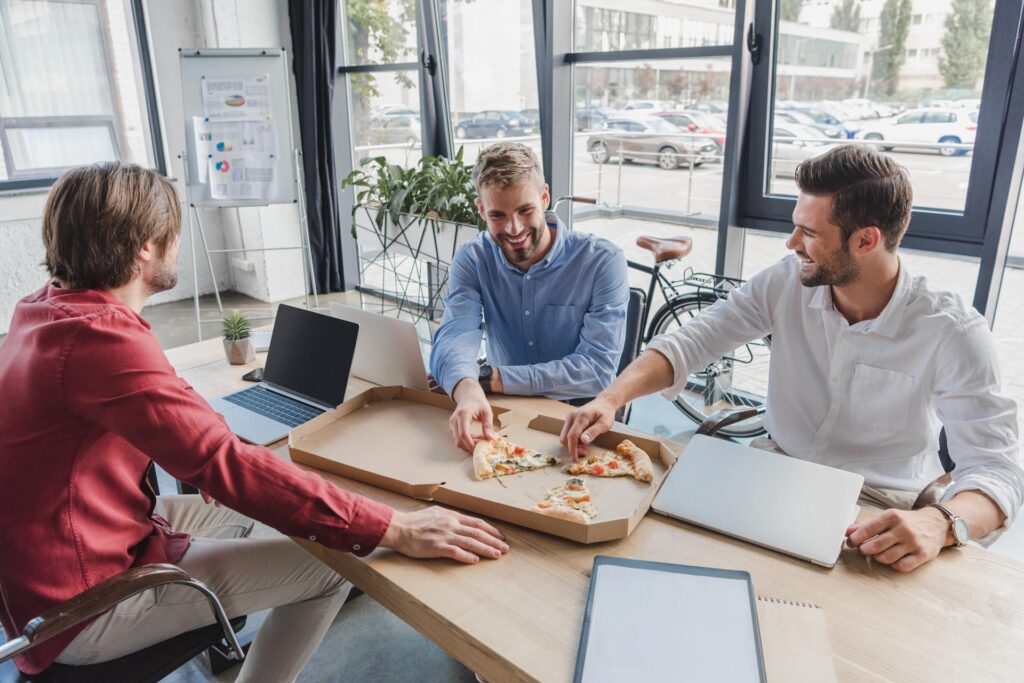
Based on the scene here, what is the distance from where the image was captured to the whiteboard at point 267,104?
4238 millimetres

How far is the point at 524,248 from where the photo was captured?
207 cm

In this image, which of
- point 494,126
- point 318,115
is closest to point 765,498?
point 494,126

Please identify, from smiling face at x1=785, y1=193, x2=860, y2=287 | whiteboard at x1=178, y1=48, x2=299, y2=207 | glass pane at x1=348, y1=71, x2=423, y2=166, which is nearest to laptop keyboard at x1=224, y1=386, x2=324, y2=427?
smiling face at x1=785, y1=193, x2=860, y2=287

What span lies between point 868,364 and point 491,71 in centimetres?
321

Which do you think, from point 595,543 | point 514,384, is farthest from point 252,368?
point 595,543

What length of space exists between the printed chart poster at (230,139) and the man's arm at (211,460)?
347 centimetres

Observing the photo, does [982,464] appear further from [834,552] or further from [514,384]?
[514,384]

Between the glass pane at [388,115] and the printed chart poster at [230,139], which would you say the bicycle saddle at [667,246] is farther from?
the printed chart poster at [230,139]

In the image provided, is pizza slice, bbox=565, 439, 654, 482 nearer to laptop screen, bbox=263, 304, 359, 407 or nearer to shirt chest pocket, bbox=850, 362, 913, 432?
shirt chest pocket, bbox=850, 362, 913, 432

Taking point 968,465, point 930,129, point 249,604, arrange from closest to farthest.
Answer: point 968,465, point 249,604, point 930,129

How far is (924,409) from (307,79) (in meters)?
4.61

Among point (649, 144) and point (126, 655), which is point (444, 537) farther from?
point (649, 144)

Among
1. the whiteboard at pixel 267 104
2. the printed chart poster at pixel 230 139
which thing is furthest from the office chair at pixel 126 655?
the printed chart poster at pixel 230 139

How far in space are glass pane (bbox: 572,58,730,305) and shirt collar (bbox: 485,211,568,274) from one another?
136 centimetres
